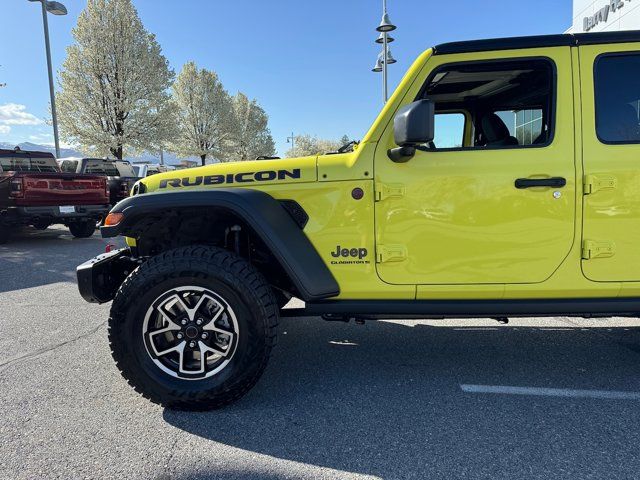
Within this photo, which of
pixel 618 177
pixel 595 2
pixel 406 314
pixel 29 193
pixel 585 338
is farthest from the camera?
pixel 595 2

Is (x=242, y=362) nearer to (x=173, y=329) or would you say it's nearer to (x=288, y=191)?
(x=173, y=329)

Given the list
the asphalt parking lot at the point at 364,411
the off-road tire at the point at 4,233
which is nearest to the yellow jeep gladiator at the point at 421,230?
the asphalt parking lot at the point at 364,411

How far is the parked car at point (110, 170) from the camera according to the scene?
11938mm

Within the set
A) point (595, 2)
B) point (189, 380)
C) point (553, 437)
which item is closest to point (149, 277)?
point (189, 380)

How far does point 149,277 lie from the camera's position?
2.51m

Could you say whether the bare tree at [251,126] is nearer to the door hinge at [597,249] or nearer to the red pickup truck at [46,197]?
the red pickup truck at [46,197]

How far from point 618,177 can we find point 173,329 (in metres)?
2.73

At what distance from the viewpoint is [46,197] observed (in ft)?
27.6

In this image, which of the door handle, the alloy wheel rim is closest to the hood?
the alloy wheel rim

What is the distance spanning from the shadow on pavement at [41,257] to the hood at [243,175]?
4.19m

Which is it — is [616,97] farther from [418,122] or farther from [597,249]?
[418,122]

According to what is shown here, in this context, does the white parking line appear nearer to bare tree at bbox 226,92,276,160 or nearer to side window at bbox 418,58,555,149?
side window at bbox 418,58,555,149

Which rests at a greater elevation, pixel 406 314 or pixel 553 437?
pixel 406 314

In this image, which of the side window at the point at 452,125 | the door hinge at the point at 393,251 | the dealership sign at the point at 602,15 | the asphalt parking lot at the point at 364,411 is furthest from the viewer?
the dealership sign at the point at 602,15
